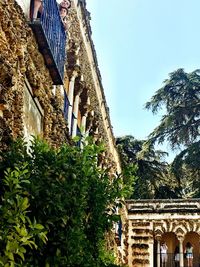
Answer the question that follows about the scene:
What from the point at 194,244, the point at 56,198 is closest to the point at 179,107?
the point at 194,244

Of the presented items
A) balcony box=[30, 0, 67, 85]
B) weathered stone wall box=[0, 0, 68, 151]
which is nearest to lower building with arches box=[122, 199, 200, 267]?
balcony box=[30, 0, 67, 85]

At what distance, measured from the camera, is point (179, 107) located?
1226 inches

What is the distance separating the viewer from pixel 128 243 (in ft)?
72.6

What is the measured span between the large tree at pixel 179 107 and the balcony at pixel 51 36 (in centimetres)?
2072

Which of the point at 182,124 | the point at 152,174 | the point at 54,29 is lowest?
the point at 54,29

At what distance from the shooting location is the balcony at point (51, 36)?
7.63m

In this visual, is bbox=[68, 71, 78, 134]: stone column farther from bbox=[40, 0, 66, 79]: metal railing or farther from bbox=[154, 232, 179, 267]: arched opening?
bbox=[154, 232, 179, 267]: arched opening

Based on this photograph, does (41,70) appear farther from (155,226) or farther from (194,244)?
(194,244)

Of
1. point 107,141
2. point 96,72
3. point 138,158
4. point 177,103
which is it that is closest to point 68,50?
point 96,72

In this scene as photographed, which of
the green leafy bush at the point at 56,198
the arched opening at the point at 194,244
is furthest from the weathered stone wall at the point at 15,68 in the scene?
the arched opening at the point at 194,244

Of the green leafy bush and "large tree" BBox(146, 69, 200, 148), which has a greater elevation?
"large tree" BBox(146, 69, 200, 148)

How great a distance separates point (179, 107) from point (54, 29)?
75.5 ft

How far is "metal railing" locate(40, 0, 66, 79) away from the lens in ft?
26.4

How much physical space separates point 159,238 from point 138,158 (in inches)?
293
